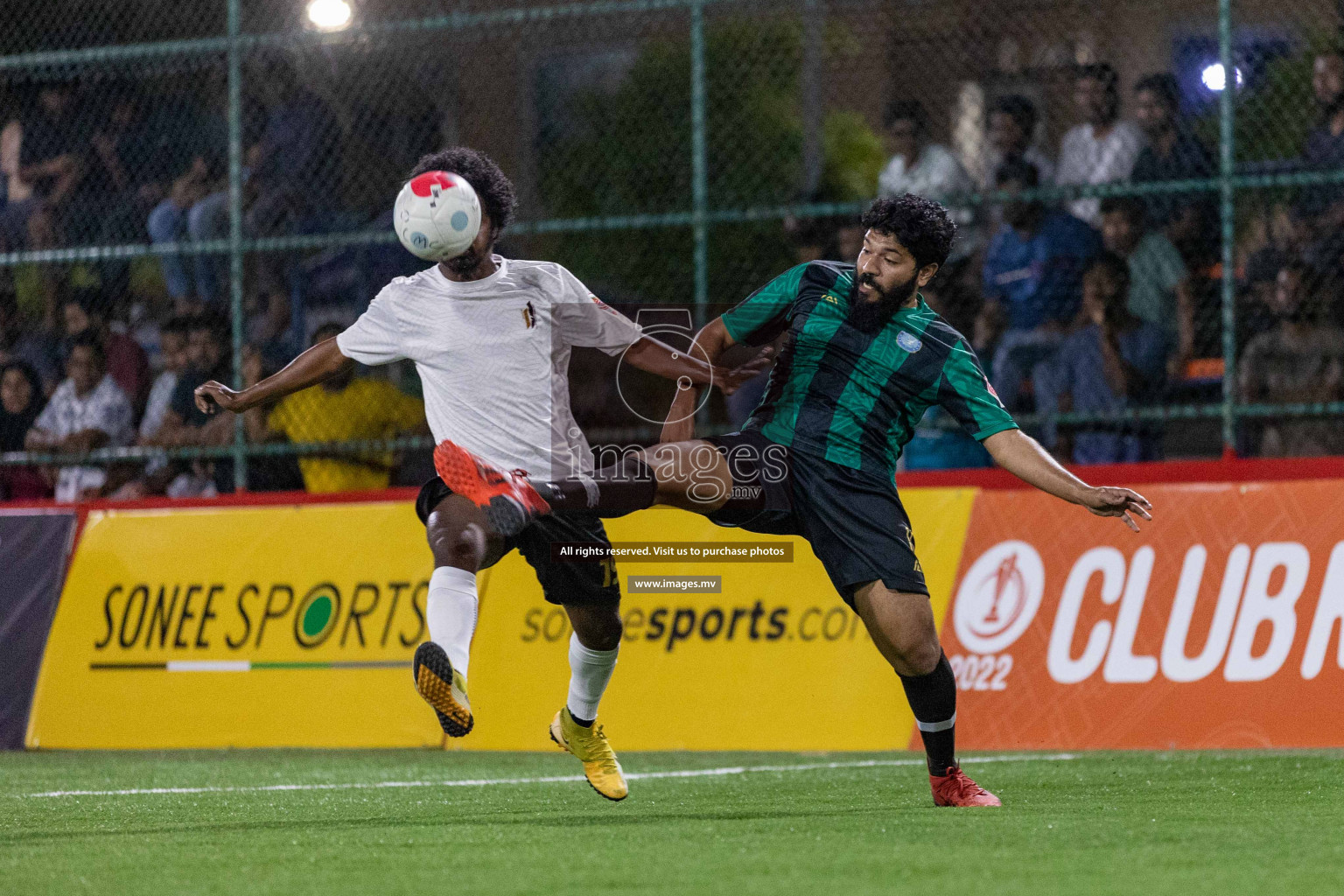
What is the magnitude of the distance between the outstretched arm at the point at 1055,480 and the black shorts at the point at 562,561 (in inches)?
55.4

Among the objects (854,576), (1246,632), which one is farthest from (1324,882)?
(1246,632)

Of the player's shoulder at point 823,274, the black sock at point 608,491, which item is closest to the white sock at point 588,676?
the black sock at point 608,491

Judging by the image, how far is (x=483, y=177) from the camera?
6504 mm

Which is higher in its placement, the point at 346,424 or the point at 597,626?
the point at 346,424

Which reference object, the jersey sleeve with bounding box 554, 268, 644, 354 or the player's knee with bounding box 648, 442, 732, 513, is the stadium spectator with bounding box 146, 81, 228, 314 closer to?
the jersey sleeve with bounding box 554, 268, 644, 354

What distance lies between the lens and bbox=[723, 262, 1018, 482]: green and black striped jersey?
629 centimetres

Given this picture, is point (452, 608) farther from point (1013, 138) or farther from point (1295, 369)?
point (1013, 138)

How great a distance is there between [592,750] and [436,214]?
2084 mm

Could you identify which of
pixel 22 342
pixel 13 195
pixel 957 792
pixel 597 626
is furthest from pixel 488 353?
pixel 13 195

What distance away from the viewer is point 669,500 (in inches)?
246

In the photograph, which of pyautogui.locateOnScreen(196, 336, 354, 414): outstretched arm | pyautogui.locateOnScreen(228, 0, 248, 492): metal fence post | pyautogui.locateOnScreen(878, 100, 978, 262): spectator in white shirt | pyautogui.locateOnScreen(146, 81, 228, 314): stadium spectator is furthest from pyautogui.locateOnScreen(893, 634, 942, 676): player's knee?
pyautogui.locateOnScreen(146, 81, 228, 314): stadium spectator

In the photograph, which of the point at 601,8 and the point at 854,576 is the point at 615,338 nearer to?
the point at 854,576

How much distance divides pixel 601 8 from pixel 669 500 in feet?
15.8

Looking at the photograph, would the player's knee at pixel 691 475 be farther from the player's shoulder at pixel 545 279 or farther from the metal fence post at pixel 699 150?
the metal fence post at pixel 699 150
